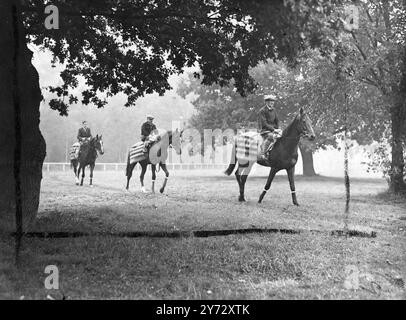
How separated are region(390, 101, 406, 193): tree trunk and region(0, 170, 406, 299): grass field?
16.5 feet

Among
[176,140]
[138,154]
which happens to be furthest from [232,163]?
[138,154]

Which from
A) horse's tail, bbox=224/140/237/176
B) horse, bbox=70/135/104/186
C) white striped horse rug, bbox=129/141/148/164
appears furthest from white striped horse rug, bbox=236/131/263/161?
horse, bbox=70/135/104/186

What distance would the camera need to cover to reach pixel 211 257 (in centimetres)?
815

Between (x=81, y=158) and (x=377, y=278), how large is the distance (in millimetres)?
16537

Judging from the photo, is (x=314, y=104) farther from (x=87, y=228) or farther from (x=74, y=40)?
(x=87, y=228)

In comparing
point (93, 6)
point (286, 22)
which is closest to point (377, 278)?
point (286, 22)

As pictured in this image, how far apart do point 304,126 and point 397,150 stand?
601 cm

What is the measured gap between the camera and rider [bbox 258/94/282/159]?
1479cm

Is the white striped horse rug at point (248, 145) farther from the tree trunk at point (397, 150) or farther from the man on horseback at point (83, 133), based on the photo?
the man on horseback at point (83, 133)

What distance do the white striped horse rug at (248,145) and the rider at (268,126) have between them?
25cm

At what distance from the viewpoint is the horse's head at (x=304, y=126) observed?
13680 millimetres

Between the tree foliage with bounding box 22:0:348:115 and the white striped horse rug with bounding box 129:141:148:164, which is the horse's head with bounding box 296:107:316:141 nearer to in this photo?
the tree foliage with bounding box 22:0:348:115

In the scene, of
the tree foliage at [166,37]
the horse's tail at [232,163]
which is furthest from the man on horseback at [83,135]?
the horse's tail at [232,163]
